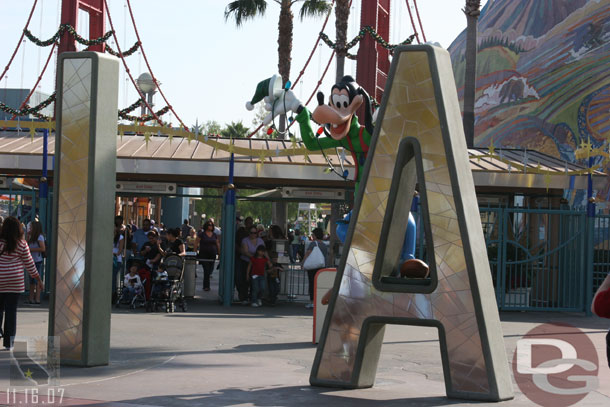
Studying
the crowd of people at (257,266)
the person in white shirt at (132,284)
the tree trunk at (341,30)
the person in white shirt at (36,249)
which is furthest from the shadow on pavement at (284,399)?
the tree trunk at (341,30)

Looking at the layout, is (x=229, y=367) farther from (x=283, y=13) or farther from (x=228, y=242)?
(x=283, y=13)

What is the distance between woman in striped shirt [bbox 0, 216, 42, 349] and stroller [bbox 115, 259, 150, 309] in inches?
212

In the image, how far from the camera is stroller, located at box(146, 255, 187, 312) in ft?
48.0

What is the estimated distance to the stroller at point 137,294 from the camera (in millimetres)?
A: 15047

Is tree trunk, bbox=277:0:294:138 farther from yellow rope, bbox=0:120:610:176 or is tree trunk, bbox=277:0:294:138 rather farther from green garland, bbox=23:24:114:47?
yellow rope, bbox=0:120:610:176

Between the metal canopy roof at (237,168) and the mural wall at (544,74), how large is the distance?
25.1 m

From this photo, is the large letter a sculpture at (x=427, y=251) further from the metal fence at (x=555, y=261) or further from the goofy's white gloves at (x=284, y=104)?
the metal fence at (x=555, y=261)

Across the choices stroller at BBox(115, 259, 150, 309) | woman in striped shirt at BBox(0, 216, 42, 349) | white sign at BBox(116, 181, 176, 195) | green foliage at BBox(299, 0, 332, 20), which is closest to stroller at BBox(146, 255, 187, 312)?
stroller at BBox(115, 259, 150, 309)

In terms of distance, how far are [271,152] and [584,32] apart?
33.4 metres

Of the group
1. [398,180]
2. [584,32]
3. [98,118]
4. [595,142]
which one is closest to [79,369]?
[98,118]

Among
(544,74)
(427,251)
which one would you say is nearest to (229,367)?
(427,251)

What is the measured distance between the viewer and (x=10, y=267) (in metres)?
9.44

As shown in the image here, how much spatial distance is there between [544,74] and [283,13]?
25930 millimetres

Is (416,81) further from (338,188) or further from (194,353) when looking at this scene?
(338,188)
